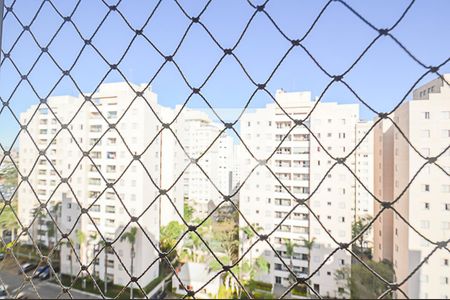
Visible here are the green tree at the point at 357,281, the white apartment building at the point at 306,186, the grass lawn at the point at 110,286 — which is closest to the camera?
the white apartment building at the point at 306,186

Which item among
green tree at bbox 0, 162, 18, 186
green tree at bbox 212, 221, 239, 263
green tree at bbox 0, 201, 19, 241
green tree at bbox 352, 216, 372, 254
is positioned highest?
green tree at bbox 0, 162, 18, 186

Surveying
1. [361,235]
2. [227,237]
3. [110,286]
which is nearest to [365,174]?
[227,237]

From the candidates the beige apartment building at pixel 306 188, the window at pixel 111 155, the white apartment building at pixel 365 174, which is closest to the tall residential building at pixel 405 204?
the white apartment building at pixel 365 174

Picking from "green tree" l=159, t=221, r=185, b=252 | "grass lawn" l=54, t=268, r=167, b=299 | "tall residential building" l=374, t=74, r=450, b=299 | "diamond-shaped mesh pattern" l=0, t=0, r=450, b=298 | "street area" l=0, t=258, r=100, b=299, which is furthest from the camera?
"green tree" l=159, t=221, r=185, b=252

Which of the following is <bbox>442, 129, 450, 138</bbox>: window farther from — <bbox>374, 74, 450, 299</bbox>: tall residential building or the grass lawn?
the grass lawn

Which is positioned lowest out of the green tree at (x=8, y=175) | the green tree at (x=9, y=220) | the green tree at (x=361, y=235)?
the green tree at (x=361, y=235)

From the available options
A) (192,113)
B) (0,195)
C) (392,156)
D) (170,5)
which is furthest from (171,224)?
(170,5)

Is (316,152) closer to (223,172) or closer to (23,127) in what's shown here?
(223,172)

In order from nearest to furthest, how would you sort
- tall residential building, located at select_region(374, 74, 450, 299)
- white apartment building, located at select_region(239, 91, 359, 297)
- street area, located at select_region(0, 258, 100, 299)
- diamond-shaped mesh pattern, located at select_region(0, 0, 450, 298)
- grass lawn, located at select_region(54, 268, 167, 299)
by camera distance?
diamond-shaped mesh pattern, located at select_region(0, 0, 450, 298) → street area, located at select_region(0, 258, 100, 299) → tall residential building, located at select_region(374, 74, 450, 299) → white apartment building, located at select_region(239, 91, 359, 297) → grass lawn, located at select_region(54, 268, 167, 299)

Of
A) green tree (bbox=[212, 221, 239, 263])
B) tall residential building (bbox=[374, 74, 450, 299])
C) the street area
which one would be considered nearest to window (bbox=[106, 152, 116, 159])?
green tree (bbox=[212, 221, 239, 263])

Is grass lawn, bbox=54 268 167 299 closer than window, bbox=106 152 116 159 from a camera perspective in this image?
No

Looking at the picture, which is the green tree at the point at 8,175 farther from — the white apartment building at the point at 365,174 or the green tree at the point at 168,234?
the green tree at the point at 168,234

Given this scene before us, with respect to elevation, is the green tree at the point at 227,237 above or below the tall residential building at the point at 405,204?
below

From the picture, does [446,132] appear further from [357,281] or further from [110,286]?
[357,281]
